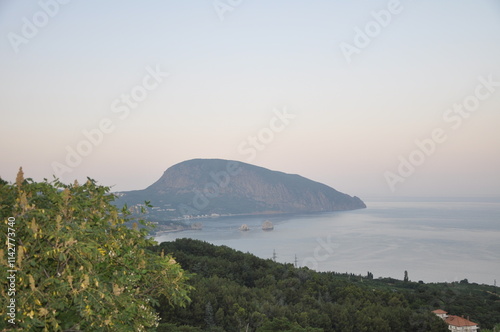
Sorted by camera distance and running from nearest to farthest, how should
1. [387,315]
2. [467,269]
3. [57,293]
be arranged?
[57,293] → [387,315] → [467,269]

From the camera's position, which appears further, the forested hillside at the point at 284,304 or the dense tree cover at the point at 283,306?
the forested hillside at the point at 284,304

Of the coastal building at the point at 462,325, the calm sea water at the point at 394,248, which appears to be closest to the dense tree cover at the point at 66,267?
the coastal building at the point at 462,325

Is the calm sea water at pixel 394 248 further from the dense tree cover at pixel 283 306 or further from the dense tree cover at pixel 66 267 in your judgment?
the dense tree cover at pixel 66 267

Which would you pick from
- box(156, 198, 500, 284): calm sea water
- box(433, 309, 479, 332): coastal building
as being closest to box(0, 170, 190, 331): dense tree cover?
box(433, 309, 479, 332): coastal building

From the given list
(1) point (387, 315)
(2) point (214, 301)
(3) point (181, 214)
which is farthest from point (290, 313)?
(3) point (181, 214)

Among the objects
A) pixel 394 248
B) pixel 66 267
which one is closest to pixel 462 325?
pixel 66 267

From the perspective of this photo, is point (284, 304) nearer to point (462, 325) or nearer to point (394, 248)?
point (462, 325)

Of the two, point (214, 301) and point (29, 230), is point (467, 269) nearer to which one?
point (214, 301)
